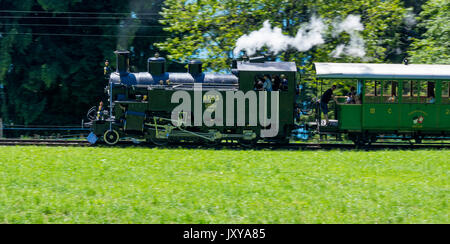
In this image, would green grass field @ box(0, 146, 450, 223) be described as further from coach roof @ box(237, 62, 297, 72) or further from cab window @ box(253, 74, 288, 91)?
coach roof @ box(237, 62, 297, 72)

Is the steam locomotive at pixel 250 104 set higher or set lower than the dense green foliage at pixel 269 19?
lower

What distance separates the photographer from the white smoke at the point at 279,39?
2095 centimetres

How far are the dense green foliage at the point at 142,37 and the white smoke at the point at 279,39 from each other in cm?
40

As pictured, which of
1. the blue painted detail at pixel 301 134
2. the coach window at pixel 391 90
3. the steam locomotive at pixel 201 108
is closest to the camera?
the steam locomotive at pixel 201 108

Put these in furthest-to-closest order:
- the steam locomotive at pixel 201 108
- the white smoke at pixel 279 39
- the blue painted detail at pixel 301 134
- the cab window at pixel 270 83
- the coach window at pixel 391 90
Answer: the white smoke at pixel 279 39 < the blue painted detail at pixel 301 134 < the coach window at pixel 391 90 < the cab window at pixel 270 83 < the steam locomotive at pixel 201 108

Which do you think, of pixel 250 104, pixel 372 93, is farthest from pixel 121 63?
pixel 372 93

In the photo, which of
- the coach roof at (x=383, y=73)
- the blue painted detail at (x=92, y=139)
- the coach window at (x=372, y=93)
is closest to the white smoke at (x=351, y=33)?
the coach roof at (x=383, y=73)

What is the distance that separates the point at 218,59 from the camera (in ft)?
70.9

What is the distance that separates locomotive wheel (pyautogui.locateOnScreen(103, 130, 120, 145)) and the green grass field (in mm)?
1913

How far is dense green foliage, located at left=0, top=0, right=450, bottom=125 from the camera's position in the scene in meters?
21.9

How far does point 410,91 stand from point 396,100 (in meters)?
0.55

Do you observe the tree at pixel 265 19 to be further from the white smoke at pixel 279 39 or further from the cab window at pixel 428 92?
the cab window at pixel 428 92

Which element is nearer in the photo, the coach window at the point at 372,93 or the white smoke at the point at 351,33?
the coach window at the point at 372,93

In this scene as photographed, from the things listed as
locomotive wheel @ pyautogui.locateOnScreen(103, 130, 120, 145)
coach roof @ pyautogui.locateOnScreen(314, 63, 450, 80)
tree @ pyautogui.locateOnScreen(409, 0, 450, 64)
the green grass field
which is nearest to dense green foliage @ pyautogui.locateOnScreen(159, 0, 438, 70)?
tree @ pyautogui.locateOnScreen(409, 0, 450, 64)
